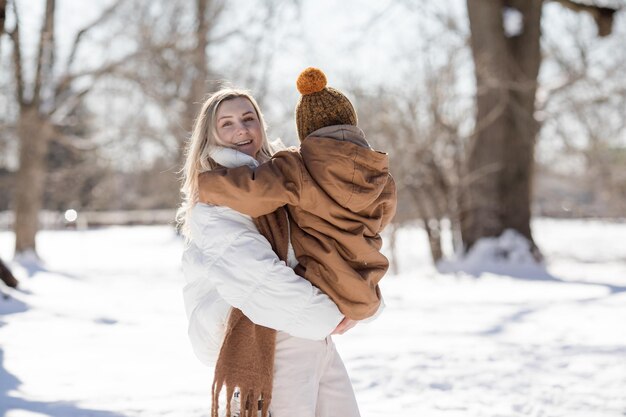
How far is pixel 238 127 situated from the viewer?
2.15m

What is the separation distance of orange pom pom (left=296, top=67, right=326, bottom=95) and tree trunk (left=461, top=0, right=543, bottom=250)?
8.32 m

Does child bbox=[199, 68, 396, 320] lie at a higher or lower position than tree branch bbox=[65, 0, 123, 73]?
lower

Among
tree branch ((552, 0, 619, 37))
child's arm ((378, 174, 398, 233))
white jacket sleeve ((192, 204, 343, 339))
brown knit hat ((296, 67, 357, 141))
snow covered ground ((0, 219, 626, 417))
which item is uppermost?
tree branch ((552, 0, 619, 37))

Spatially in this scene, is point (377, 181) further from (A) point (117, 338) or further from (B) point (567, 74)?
(B) point (567, 74)

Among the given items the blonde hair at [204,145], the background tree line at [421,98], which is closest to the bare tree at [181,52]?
the background tree line at [421,98]

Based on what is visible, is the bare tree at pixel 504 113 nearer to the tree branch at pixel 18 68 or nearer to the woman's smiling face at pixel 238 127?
the tree branch at pixel 18 68

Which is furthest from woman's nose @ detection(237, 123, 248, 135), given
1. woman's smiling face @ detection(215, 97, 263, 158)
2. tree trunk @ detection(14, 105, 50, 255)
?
tree trunk @ detection(14, 105, 50, 255)

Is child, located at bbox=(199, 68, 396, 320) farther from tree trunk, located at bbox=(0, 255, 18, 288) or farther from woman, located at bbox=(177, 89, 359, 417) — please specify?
tree trunk, located at bbox=(0, 255, 18, 288)

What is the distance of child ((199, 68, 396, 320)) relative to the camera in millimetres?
1916

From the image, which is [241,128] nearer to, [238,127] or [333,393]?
[238,127]

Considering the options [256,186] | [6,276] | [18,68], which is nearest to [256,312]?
[256,186]

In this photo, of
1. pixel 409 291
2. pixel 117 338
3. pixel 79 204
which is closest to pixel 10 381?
pixel 117 338

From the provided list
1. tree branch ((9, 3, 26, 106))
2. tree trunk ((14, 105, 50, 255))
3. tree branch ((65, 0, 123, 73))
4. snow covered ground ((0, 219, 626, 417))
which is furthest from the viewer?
tree branch ((65, 0, 123, 73))

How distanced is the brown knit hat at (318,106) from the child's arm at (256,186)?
7.8 inches
